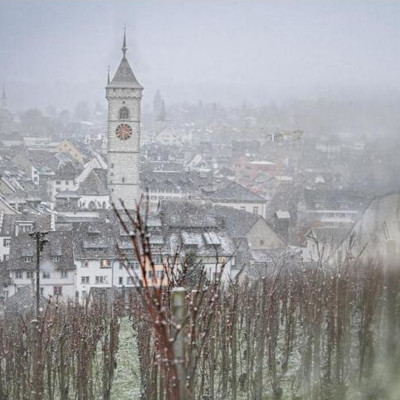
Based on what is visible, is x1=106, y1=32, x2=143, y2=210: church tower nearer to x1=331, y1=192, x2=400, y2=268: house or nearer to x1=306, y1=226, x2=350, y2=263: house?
x1=306, y1=226, x2=350, y2=263: house

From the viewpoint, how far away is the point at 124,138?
1828 centimetres

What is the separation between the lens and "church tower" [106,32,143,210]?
59.3 feet

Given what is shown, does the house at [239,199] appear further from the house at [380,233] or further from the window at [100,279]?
the house at [380,233]

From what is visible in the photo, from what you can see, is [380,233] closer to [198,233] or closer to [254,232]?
[198,233]

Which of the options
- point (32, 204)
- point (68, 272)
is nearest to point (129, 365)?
point (68, 272)

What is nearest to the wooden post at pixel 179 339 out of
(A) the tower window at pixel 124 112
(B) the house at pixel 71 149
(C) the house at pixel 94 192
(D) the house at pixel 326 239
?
(D) the house at pixel 326 239

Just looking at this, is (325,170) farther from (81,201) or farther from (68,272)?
(68,272)

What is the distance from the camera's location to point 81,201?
58.3 feet

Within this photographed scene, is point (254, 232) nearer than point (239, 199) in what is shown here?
Yes

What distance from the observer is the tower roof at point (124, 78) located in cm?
1844

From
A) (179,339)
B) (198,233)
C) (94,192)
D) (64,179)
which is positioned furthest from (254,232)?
(179,339)

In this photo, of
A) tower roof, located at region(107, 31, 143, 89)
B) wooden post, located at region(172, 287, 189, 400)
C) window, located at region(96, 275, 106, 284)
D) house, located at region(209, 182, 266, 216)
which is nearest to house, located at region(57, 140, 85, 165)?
tower roof, located at region(107, 31, 143, 89)

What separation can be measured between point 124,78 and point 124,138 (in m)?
1.66

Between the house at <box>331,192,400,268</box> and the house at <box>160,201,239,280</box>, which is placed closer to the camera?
the house at <box>331,192,400,268</box>
